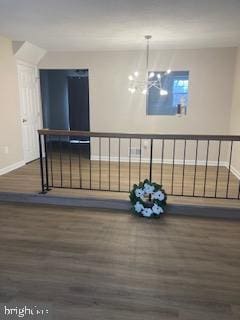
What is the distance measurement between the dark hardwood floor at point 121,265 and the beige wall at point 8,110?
5.94 ft

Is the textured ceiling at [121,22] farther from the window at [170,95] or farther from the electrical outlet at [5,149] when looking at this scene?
the electrical outlet at [5,149]

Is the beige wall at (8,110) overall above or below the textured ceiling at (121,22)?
below

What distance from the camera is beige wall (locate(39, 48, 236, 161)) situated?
17.0 ft

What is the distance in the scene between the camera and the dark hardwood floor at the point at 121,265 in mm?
1907

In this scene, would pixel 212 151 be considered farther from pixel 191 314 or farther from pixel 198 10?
pixel 191 314

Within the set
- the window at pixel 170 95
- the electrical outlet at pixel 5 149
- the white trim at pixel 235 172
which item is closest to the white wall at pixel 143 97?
the window at pixel 170 95

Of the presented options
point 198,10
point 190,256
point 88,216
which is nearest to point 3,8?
point 198,10

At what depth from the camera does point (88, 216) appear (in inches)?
133

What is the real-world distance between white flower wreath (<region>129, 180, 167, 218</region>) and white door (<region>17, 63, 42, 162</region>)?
3098mm

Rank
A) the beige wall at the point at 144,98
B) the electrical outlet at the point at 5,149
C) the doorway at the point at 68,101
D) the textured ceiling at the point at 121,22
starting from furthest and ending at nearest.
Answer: the doorway at the point at 68,101, the beige wall at the point at 144,98, the electrical outlet at the point at 5,149, the textured ceiling at the point at 121,22

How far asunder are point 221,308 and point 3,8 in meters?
3.64

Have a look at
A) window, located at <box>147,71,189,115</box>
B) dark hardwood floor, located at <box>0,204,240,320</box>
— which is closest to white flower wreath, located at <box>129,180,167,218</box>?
dark hardwood floor, located at <box>0,204,240,320</box>

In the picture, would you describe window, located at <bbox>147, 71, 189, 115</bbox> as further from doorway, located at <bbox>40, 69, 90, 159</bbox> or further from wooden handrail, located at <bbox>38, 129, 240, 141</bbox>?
doorway, located at <bbox>40, 69, 90, 159</bbox>

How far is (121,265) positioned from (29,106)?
432 cm
